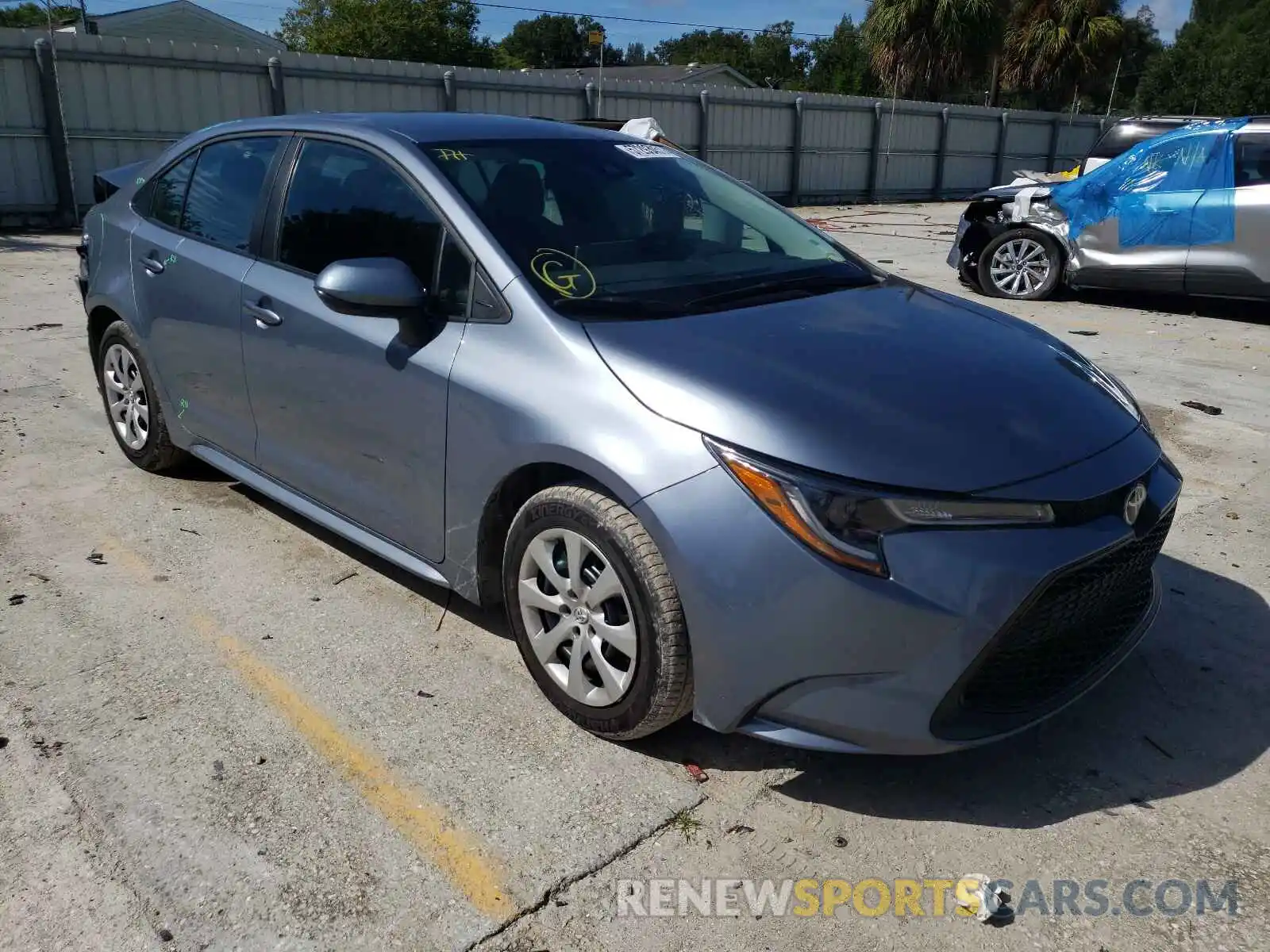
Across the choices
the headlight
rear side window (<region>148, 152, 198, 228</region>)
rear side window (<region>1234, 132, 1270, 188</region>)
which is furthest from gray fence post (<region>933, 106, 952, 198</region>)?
the headlight

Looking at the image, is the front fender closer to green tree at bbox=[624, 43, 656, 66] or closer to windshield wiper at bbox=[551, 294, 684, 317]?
windshield wiper at bbox=[551, 294, 684, 317]

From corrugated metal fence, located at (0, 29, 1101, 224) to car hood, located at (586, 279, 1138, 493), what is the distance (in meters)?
14.8

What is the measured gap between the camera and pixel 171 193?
15.0ft

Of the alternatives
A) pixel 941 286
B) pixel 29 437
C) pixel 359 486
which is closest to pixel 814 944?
pixel 359 486

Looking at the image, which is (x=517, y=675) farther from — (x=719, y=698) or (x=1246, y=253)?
(x=1246, y=253)

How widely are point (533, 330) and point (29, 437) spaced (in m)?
3.94

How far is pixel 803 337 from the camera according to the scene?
2959mm

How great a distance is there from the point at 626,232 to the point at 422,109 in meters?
16.8

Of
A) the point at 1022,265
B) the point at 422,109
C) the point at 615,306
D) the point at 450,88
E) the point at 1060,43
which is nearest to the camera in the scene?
the point at 615,306

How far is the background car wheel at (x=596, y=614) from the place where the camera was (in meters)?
2.60

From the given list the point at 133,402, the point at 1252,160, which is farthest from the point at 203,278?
the point at 1252,160

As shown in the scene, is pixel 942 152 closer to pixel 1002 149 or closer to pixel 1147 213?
pixel 1002 149

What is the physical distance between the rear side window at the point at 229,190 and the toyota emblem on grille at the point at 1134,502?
10.3ft

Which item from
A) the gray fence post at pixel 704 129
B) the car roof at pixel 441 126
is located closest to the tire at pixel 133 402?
the car roof at pixel 441 126
